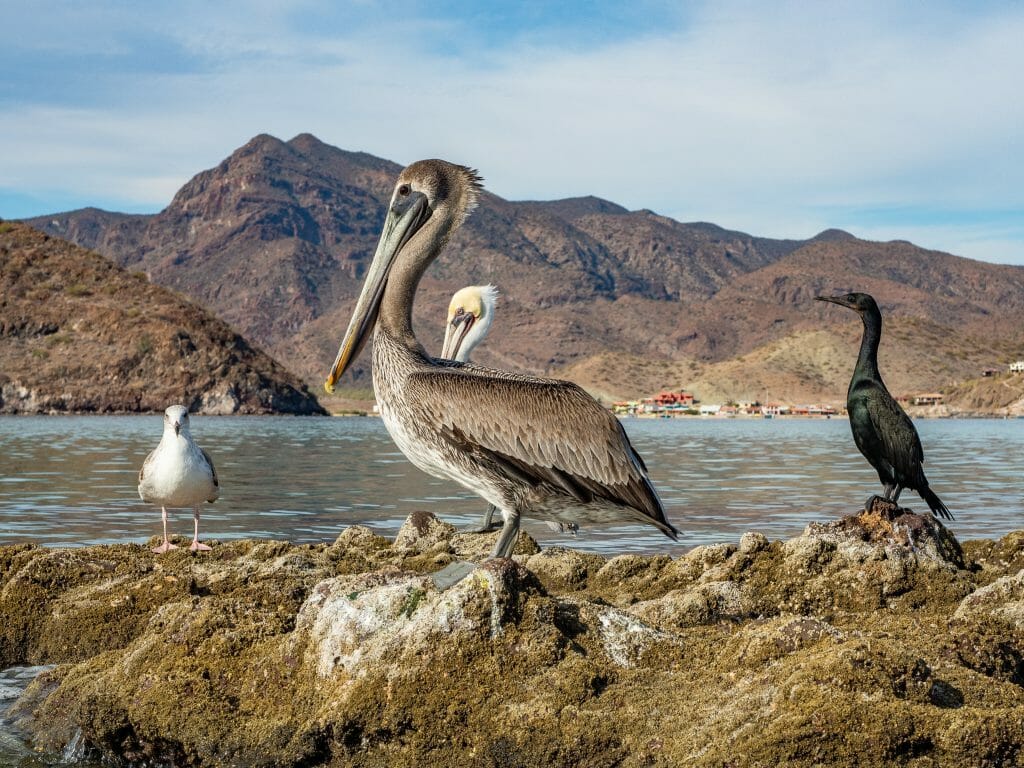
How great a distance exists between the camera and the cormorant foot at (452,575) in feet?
18.1

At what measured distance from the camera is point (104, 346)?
451 feet

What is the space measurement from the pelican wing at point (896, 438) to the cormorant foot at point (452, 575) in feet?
14.4

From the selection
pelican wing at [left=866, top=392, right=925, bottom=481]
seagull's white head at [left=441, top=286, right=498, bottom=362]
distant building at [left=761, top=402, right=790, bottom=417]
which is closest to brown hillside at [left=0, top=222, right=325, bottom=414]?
distant building at [left=761, top=402, right=790, bottom=417]

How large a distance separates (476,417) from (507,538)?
25.8 inches

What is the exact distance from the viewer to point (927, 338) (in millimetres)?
199375

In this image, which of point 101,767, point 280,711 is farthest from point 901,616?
point 101,767

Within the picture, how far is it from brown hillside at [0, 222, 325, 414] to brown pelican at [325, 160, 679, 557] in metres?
131

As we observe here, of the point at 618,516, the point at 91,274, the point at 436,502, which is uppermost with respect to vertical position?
the point at 91,274

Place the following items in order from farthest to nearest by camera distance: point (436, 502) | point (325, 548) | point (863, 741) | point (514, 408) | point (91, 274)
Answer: point (91, 274) → point (436, 502) → point (325, 548) → point (514, 408) → point (863, 741)

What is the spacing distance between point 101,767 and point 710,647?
314cm

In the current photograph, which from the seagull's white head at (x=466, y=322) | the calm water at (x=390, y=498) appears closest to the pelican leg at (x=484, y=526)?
the seagull's white head at (x=466, y=322)

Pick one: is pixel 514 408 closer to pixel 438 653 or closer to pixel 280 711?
pixel 438 653

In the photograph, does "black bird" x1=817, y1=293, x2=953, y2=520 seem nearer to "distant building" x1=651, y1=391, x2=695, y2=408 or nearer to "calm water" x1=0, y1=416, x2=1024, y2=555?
"calm water" x1=0, y1=416, x2=1024, y2=555

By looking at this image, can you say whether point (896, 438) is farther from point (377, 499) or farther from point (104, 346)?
point (104, 346)
